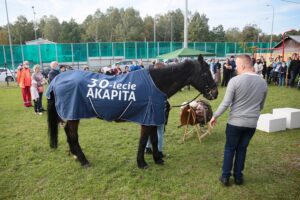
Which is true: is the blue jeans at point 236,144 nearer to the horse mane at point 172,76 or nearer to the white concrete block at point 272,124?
the horse mane at point 172,76

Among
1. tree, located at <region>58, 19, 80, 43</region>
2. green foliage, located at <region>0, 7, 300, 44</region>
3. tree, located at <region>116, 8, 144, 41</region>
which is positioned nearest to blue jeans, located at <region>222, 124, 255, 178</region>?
green foliage, located at <region>0, 7, 300, 44</region>

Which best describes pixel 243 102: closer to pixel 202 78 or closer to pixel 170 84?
pixel 202 78

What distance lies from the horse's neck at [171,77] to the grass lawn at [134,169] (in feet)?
5.00

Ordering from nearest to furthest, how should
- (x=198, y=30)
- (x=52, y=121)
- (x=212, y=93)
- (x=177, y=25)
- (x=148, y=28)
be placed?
(x=212, y=93) → (x=52, y=121) → (x=198, y=30) → (x=148, y=28) → (x=177, y=25)

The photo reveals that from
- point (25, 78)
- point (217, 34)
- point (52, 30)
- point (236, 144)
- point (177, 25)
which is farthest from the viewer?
point (177, 25)

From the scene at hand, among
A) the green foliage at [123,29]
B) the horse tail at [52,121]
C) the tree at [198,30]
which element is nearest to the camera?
the horse tail at [52,121]

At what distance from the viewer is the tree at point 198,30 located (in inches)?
2295

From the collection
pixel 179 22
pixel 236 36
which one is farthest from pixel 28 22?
pixel 236 36

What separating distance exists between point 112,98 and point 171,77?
3.79 ft

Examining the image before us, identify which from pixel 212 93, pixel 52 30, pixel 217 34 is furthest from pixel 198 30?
pixel 212 93

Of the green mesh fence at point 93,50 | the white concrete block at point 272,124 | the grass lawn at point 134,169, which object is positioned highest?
the green mesh fence at point 93,50

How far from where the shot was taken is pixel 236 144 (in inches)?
152

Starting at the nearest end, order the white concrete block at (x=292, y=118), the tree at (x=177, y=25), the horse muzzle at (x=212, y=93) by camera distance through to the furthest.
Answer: the horse muzzle at (x=212, y=93) → the white concrete block at (x=292, y=118) → the tree at (x=177, y=25)

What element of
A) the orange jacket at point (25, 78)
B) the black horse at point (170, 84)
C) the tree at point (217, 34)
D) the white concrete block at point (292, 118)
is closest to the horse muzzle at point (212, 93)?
the black horse at point (170, 84)
